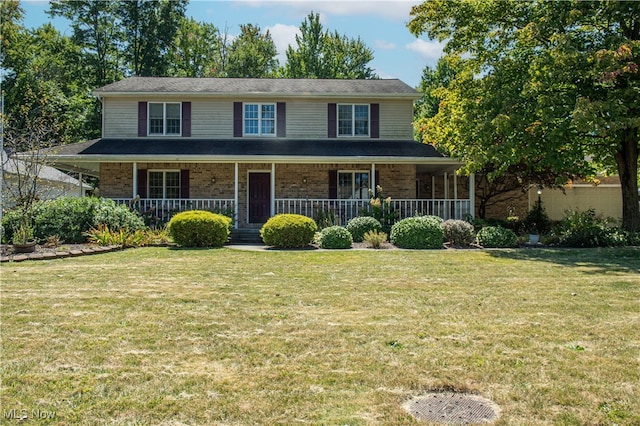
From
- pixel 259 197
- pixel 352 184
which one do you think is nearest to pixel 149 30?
pixel 259 197

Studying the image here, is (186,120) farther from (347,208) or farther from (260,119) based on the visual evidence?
(347,208)

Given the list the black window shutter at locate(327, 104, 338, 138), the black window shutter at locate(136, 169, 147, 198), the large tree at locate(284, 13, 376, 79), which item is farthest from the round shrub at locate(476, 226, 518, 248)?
the large tree at locate(284, 13, 376, 79)

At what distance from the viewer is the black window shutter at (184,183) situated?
747 inches

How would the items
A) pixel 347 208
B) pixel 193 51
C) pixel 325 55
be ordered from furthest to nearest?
pixel 325 55 → pixel 193 51 → pixel 347 208

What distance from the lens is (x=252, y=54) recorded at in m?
36.4

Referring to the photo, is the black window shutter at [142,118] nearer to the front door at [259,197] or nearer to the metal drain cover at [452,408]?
the front door at [259,197]

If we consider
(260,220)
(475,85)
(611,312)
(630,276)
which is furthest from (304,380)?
(260,220)

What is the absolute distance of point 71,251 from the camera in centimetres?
1148

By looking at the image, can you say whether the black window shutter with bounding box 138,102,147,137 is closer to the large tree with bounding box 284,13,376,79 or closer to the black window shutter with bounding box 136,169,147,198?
the black window shutter with bounding box 136,169,147,198

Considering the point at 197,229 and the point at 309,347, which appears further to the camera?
the point at 197,229

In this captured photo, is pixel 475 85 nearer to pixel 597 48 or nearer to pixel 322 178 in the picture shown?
pixel 597 48

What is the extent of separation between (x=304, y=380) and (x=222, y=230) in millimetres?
10544

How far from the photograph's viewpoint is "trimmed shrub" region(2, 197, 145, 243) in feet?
42.9

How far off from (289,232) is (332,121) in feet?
25.6
